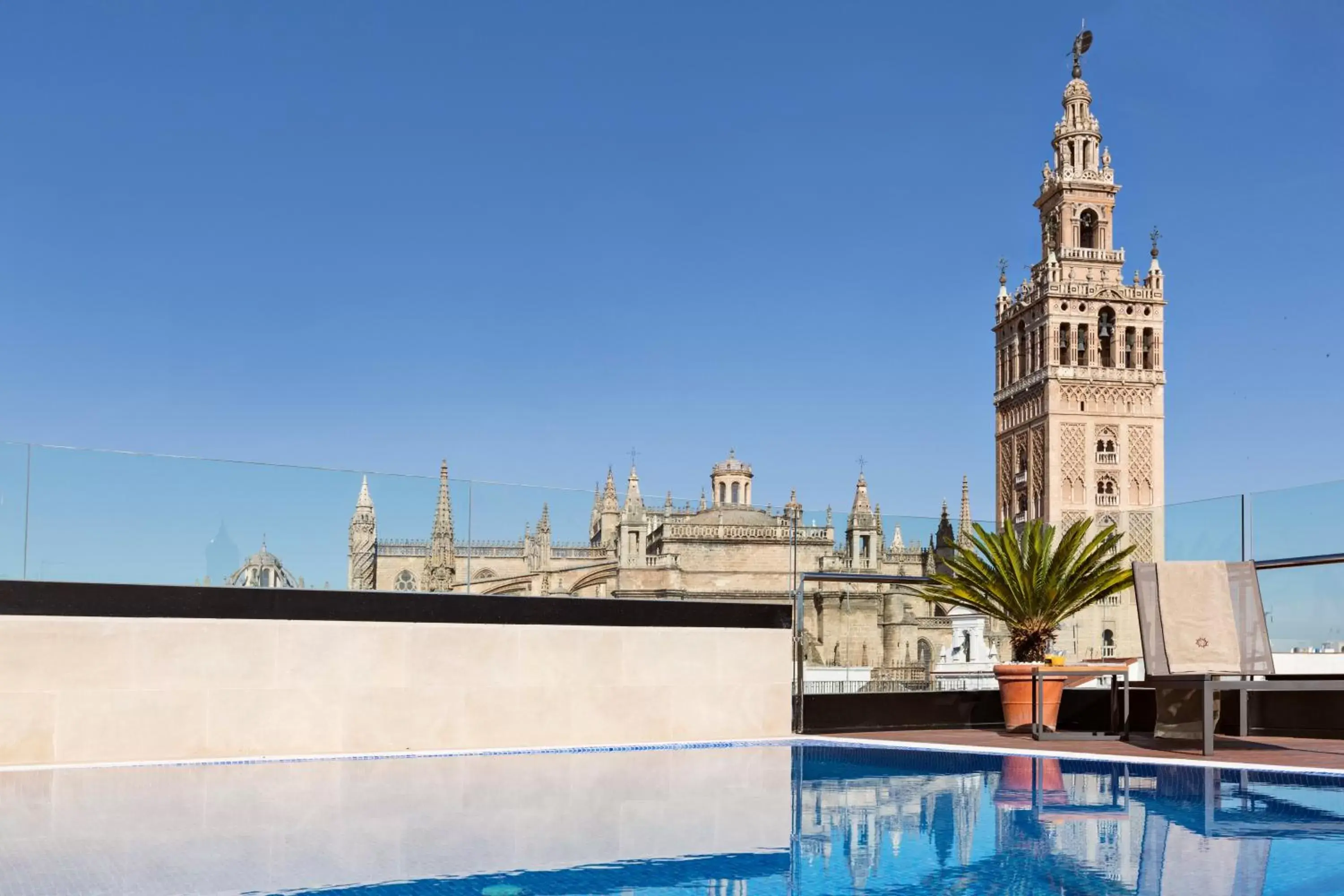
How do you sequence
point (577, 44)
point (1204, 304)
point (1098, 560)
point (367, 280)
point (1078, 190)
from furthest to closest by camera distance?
1. point (1078, 190)
2. point (1204, 304)
3. point (367, 280)
4. point (577, 44)
5. point (1098, 560)

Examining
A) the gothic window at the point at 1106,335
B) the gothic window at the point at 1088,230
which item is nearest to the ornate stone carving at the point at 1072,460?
the gothic window at the point at 1106,335

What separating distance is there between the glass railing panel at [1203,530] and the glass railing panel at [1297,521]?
17 cm

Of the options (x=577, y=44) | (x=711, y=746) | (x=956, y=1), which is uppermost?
(x=956, y=1)

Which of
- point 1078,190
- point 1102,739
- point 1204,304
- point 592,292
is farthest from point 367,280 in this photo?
point 1078,190

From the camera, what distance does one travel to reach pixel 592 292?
30312 mm

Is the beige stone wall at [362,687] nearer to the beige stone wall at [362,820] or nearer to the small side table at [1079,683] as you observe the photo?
the beige stone wall at [362,820]

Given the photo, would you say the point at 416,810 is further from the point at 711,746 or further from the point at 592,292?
the point at 592,292

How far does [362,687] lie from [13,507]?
2716mm

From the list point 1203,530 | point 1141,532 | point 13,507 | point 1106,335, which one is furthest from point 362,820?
point 1106,335

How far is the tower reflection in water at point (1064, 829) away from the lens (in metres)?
4.91

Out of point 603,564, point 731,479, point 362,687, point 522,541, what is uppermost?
point 731,479

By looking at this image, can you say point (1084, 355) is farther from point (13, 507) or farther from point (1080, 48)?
point (13, 507)

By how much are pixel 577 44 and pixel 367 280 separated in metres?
7.41

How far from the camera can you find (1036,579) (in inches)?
450
